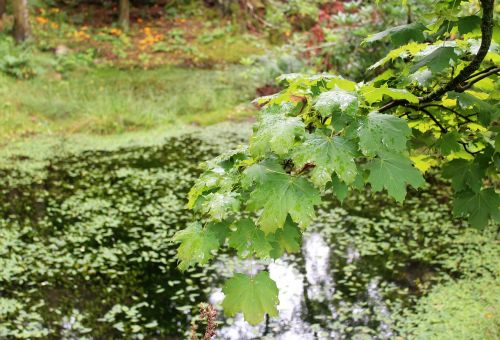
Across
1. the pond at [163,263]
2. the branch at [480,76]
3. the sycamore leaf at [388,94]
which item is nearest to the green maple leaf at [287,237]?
the sycamore leaf at [388,94]

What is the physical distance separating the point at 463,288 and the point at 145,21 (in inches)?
533

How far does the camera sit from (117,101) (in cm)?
924

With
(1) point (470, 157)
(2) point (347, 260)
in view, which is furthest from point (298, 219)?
(2) point (347, 260)

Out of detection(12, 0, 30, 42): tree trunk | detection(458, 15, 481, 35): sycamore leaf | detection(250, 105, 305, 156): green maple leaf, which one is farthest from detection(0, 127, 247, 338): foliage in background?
detection(12, 0, 30, 42): tree trunk

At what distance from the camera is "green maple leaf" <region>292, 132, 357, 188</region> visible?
3.98ft

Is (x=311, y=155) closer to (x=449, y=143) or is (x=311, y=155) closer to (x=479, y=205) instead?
(x=449, y=143)

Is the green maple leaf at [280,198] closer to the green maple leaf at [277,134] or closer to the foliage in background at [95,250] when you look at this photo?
the green maple leaf at [277,134]

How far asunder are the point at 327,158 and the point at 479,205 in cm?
85

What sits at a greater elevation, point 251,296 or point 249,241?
point 249,241

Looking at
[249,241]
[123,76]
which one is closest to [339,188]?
[249,241]

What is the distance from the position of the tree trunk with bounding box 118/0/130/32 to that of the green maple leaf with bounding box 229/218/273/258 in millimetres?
13975

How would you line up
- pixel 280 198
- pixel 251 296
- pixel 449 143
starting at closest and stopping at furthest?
1. pixel 280 198
2. pixel 251 296
3. pixel 449 143

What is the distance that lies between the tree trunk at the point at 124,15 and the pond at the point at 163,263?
8782mm

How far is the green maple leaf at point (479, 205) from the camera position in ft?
5.75
